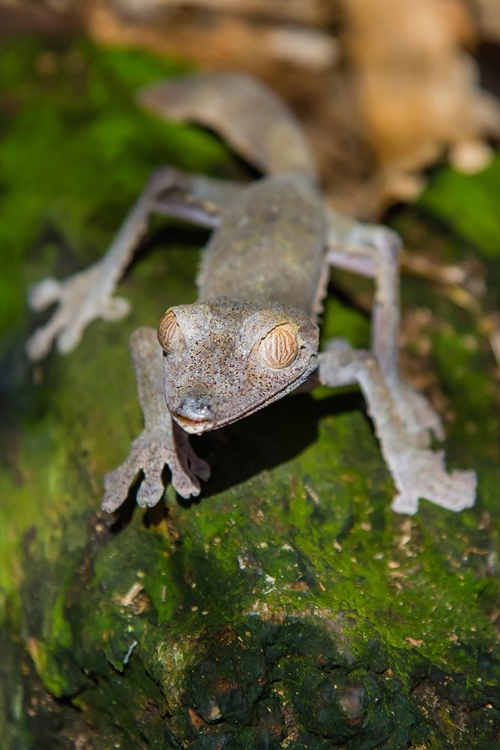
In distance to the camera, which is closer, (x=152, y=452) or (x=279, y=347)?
(x=279, y=347)

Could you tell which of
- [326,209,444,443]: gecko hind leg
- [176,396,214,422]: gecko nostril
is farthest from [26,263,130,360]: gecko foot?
[176,396,214,422]: gecko nostril

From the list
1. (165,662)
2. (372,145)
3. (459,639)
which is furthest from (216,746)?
(372,145)

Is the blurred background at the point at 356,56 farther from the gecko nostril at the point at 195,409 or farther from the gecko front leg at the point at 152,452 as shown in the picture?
the gecko nostril at the point at 195,409

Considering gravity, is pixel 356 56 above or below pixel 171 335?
below

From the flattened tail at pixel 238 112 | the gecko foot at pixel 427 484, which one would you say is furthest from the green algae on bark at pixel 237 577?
the flattened tail at pixel 238 112

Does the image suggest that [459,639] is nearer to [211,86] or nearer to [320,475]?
[320,475]

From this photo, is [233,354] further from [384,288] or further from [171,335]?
[384,288]

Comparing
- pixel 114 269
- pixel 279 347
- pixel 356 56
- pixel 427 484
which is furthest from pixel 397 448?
pixel 356 56
